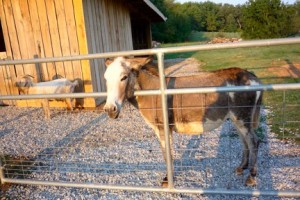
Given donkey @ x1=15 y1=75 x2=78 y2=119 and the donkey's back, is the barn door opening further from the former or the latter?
the donkey's back

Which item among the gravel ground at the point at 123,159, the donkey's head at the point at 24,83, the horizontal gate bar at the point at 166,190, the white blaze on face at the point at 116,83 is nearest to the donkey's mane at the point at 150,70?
the white blaze on face at the point at 116,83

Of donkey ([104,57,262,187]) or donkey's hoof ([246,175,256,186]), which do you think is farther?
donkey's hoof ([246,175,256,186])

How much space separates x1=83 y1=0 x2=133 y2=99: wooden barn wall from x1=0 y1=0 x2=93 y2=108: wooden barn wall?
0.29 m

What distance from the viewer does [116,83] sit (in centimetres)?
298

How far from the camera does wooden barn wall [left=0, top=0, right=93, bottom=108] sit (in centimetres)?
801

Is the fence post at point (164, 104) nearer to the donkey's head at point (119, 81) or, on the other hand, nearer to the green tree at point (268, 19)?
the donkey's head at point (119, 81)

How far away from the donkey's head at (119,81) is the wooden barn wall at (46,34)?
17.2ft

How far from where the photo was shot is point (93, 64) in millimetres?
8375

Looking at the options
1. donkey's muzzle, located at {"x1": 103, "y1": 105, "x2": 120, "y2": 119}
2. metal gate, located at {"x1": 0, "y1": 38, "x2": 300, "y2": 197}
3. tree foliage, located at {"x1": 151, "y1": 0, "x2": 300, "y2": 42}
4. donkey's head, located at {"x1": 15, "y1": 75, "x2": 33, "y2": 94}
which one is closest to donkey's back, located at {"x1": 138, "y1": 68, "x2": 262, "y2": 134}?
metal gate, located at {"x1": 0, "y1": 38, "x2": 300, "y2": 197}

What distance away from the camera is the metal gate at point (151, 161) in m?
2.94

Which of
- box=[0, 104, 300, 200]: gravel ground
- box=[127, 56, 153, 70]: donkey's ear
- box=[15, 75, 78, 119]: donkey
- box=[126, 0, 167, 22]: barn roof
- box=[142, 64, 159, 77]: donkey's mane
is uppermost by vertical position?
box=[126, 0, 167, 22]: barn roof

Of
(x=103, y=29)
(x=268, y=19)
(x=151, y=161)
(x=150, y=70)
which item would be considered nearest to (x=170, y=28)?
(x=268, y=19)

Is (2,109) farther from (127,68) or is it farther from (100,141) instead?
(127,68)

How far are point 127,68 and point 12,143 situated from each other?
14.0 feet
